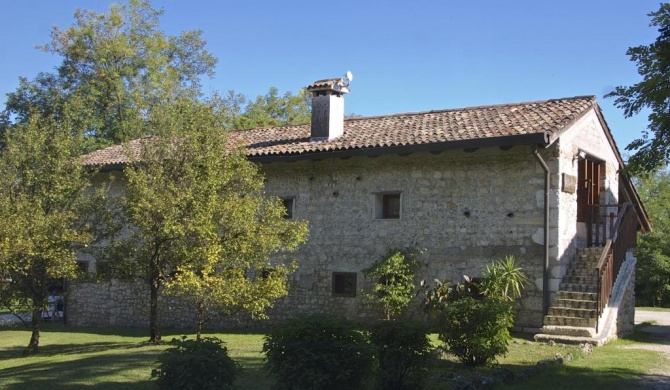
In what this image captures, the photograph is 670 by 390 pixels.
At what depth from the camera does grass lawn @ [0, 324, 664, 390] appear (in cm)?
889

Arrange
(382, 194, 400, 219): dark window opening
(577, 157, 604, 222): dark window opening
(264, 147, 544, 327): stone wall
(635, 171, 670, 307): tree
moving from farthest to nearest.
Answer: (635, 171, 670, 307): tree < (577, 157, 604, 222): dark window opening < (382, 194, 400, 219): dark window opening < (264, 147, 544, 327): stone wall

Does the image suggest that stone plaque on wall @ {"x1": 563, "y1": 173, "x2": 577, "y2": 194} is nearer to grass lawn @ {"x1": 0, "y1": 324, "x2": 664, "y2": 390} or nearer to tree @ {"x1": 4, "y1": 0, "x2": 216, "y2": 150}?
grass lawn @ {"x1": 0, "y1": 324, "x2": 664, "y2": 390}

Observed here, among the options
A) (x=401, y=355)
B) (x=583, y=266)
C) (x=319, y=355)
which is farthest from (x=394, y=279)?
(x=319, y=355)

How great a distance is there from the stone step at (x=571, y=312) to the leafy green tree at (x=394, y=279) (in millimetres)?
3070

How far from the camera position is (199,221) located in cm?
1320

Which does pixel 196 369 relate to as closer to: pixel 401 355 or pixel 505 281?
pixel 401 355

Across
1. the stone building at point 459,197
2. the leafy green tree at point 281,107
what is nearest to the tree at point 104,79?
the leafy green tree at point 281,107

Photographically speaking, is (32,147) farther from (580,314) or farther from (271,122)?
(271,122)

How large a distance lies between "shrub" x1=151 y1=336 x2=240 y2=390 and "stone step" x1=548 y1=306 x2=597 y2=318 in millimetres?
8361

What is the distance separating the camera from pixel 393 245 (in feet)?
51.2

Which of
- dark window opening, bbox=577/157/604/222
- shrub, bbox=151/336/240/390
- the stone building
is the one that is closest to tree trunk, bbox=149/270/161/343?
the stone building

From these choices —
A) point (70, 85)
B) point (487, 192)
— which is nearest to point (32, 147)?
point (487, 192)

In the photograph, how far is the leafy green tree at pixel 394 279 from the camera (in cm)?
1495

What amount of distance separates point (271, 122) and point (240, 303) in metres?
22.7
